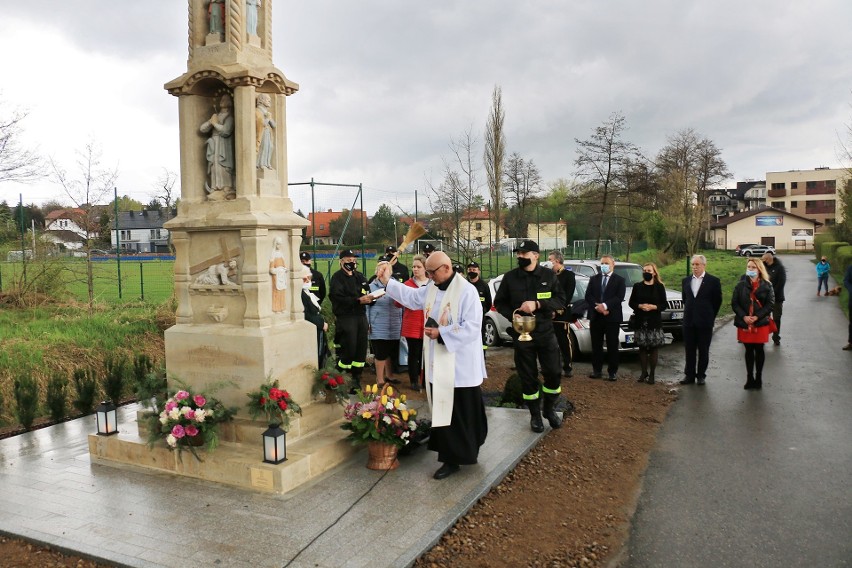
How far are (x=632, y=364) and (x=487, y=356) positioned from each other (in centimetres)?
260

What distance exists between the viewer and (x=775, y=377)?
33.0ft

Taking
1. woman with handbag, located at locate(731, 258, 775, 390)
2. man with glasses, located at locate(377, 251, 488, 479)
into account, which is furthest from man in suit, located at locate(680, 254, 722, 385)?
man with glasses, located at locate(377, 251, 488, 479)

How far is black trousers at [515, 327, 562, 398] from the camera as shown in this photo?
6.91 meters

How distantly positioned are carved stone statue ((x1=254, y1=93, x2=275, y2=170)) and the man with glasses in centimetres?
191

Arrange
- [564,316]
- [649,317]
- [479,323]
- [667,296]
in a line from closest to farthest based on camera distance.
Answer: [479,323], [649,317], [564,316], [667,296]

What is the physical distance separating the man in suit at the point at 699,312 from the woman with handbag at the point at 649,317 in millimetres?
363

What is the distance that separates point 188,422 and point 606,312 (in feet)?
21.5

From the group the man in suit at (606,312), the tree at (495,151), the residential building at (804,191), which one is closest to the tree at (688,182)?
the tree at (495,151)

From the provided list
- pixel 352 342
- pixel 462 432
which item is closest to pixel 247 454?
pixel 462 432

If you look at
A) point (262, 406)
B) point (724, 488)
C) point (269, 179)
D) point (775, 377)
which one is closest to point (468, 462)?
point (262, 406)

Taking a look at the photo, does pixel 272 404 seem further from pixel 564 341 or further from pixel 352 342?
pixel 564 341

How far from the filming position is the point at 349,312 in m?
8.98

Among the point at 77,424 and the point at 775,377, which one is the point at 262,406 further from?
the point at 775,377

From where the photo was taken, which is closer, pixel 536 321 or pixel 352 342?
pixel 536 321
